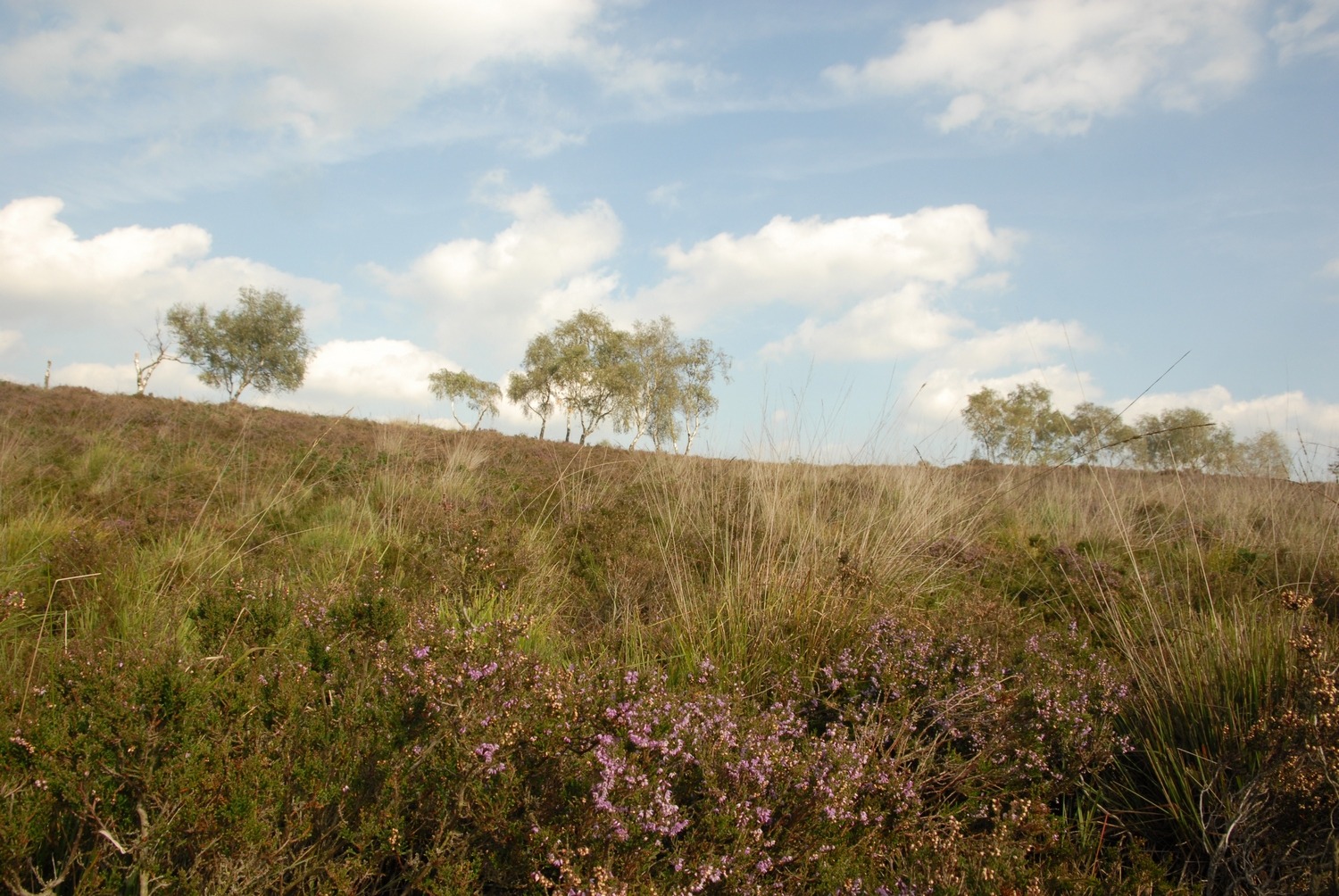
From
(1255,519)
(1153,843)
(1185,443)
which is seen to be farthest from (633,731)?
(1185,443)

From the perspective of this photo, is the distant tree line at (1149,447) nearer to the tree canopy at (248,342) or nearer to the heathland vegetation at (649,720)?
the heathland vegetation at (649,720)

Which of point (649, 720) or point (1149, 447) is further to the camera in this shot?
point (1149, 447)

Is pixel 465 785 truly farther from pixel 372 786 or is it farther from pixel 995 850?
pixel 995 850

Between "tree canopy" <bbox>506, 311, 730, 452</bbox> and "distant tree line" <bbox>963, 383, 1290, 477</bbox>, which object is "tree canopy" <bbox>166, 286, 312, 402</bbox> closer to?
"tree canopy" <bbox>506, 311, 730, 452</bbox>

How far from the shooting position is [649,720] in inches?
92.6

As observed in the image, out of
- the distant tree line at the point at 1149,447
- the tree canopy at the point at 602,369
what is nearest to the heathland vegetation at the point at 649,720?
the distant tree line at the point at 1149,447

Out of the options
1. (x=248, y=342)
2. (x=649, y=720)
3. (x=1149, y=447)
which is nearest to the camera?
(x=649, y=720)

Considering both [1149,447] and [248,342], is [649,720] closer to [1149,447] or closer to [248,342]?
[1149,447]

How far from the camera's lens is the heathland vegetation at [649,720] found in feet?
5.99

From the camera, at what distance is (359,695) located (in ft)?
7.52

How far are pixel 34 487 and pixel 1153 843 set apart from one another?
8.61m

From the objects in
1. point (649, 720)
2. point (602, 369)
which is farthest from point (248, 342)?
point (649, 720)

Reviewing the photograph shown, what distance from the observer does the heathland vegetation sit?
71.9 inches

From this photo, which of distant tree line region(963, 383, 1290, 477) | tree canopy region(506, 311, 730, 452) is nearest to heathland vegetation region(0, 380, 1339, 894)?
distant tree line region(963, 383, 1290, 477)
